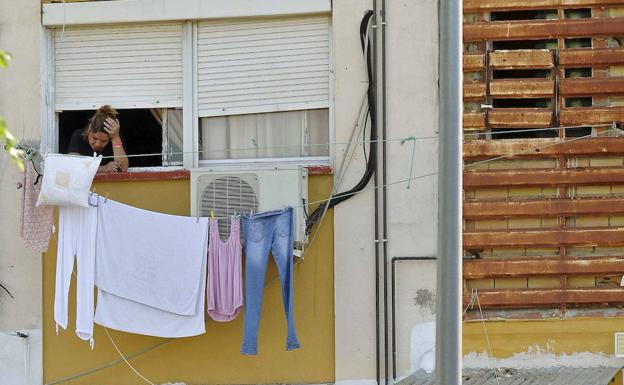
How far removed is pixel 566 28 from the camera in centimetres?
874

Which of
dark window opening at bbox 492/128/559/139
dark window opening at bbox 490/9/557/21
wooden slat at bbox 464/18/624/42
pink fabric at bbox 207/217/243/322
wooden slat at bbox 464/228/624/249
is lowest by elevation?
pink fabric at bbox 207/217/243/322

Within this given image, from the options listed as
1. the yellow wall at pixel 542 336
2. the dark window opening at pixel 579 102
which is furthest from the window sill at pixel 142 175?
the dark window opening at pixel 579 102

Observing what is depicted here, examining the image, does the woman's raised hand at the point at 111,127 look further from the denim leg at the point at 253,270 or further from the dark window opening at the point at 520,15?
the dark window opening at the point at 520,15

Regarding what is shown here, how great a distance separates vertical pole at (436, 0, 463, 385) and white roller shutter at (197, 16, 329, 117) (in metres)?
3.00

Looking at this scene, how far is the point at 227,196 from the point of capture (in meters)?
8.54

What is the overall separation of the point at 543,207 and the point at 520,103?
978 mm

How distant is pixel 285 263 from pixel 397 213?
113cm

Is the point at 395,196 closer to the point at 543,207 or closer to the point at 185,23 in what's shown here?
the point at 543,207

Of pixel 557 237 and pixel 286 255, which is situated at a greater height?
pixel 557 237

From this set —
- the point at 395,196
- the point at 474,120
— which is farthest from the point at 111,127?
the point at 474,120

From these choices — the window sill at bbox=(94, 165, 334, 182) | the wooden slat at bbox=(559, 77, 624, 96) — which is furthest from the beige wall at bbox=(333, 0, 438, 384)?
the window sill at bbox=(94, 165, 334, 182)

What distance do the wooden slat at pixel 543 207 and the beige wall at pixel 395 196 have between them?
46 centimetres

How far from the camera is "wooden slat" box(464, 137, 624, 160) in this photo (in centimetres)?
867

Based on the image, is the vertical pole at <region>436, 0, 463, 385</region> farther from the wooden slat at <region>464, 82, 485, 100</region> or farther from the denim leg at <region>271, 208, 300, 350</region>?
the wooden slat at <region>464, 82, 485, 100</region>
